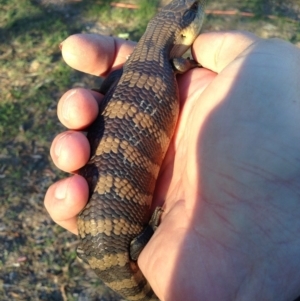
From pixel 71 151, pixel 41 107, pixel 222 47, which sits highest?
pixel 222 47

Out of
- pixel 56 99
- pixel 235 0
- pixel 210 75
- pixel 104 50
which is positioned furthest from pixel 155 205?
pixel 235 0

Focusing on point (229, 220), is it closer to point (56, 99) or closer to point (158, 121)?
point (158, 121)

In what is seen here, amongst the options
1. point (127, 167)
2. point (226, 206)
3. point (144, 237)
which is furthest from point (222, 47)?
point (144, 237)

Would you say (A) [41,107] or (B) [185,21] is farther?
(A) [41,107]

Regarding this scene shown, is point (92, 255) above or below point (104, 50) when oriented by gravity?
below

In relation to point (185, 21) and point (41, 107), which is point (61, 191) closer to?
point (185, 21)

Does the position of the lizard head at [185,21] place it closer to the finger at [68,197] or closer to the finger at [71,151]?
the finger at [71,151]

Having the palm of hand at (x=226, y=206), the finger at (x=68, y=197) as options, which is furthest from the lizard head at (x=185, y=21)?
the finger at (x=68, y=197)
